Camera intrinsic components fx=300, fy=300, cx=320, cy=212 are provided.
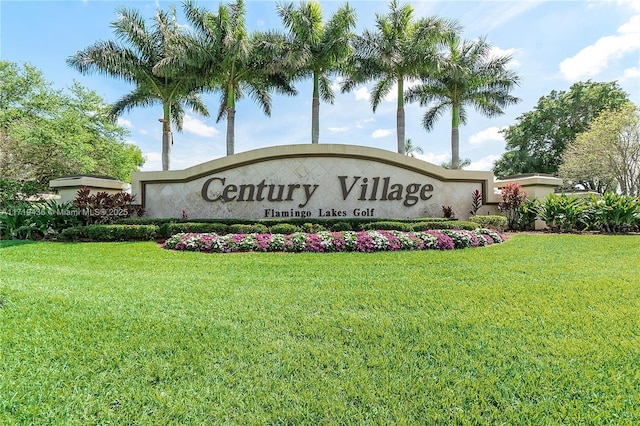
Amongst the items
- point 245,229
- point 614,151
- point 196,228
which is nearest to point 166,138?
point 196,228

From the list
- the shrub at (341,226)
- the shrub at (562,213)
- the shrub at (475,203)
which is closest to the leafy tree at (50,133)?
the shrub at (341,226)

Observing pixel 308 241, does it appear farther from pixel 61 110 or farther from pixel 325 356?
pixel 61 110

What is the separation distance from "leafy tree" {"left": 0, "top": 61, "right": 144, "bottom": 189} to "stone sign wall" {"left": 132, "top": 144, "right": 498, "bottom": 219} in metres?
7.66

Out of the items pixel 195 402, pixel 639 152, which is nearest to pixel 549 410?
pixel 195 402

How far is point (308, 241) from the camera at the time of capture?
8.36m

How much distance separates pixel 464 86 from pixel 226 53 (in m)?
14.2

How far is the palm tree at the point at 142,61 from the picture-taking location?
1460cm

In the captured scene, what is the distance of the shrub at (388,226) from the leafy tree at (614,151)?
2011 centimetres

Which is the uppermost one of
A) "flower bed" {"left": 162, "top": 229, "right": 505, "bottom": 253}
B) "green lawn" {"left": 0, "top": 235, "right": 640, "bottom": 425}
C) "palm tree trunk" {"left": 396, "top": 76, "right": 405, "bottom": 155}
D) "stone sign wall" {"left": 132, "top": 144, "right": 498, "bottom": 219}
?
"palm tree trunk" {"left": 396, "top": 76, "right": 405, "bottom": 155}

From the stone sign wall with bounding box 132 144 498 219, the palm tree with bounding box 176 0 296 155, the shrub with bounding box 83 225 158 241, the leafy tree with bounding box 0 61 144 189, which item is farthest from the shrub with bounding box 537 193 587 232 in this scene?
the leafy tree with bounding box 0 61 144 189

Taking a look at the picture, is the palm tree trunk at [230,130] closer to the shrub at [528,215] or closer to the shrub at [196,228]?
the shrub at [196,228]

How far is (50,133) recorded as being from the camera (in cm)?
1557

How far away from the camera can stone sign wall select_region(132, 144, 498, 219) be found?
12164mm

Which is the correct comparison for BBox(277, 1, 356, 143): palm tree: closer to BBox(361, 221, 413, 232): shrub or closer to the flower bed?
BBox(361, 221, 413, 232): shrub
